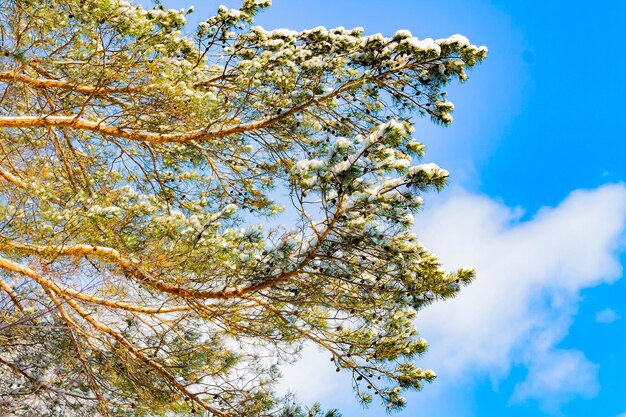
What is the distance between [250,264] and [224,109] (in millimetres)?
2600

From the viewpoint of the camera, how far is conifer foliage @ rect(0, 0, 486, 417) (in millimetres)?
5891

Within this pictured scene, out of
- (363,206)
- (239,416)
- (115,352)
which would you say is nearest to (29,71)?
(115,352)

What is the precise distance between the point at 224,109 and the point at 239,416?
3556mm

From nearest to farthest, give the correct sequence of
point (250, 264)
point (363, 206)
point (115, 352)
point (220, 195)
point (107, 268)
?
1. point (363, 206)
2. point (250, 264)
3. point (107, 268)
4. point (115, 352)
5. point (220, 195)

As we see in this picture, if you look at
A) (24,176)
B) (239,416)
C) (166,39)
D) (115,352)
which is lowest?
(239,416)

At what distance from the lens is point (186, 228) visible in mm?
6023

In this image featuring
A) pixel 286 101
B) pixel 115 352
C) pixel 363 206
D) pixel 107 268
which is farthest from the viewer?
pixel 286 101

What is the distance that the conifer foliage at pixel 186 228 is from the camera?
19.3ft

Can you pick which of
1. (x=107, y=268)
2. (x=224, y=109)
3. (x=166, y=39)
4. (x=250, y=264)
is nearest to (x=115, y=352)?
(x=107, y=268)

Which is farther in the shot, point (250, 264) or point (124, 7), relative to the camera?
point (124, 7)

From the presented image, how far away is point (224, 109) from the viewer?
7.63m

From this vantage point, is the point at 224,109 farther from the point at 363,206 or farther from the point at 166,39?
the point at 363,206

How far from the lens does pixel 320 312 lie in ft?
24.6

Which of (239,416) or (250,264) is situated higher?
(250,264)
